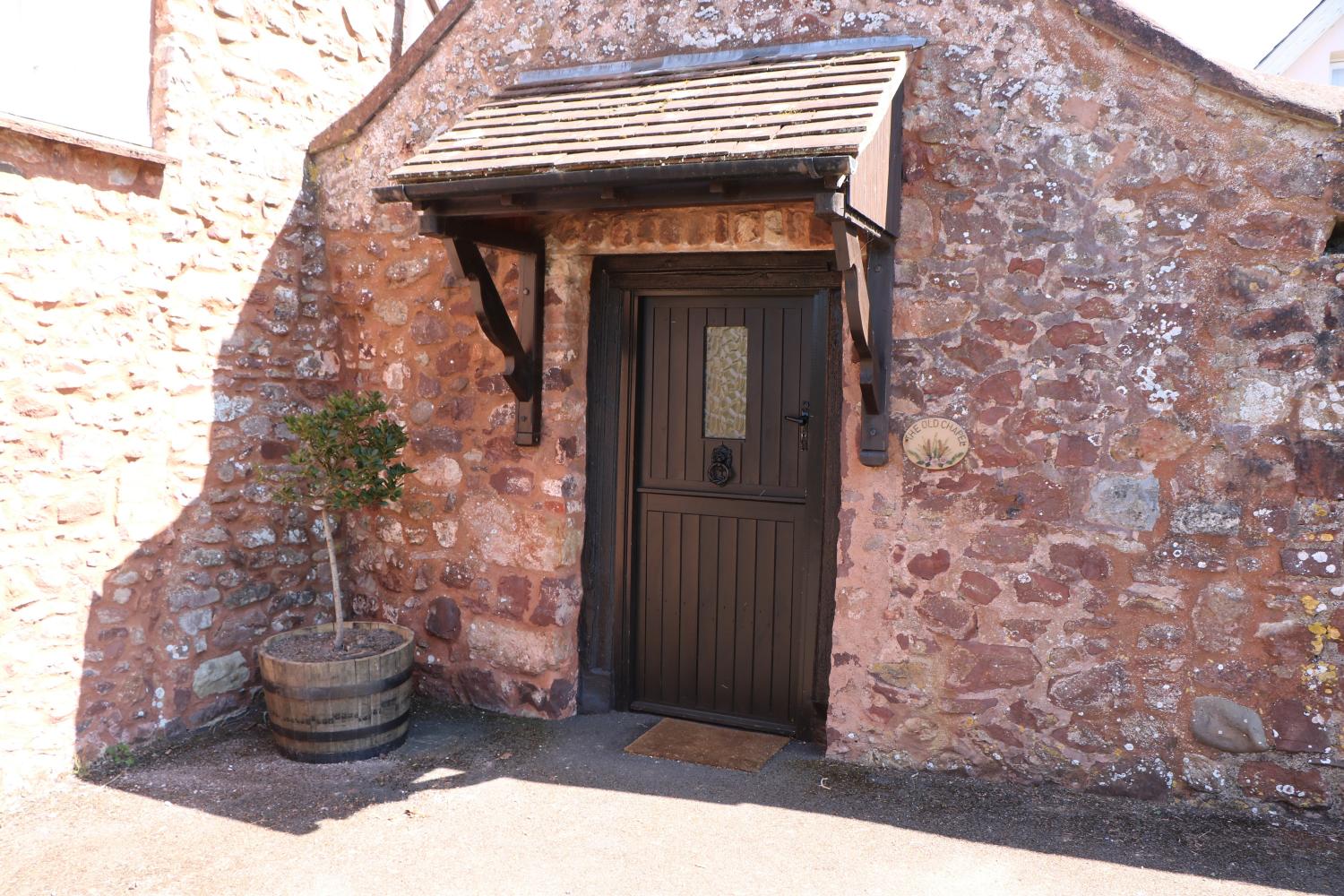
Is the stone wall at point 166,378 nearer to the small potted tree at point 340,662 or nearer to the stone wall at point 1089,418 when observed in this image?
the small potted tree at point 340,662

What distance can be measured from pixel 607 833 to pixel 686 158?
92.0 inches

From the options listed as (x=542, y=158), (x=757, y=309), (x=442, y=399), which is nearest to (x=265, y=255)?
(x=442, y=399)

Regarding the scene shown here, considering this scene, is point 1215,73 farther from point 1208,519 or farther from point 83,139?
point 83,139

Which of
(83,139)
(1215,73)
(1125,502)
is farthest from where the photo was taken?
(83,139)

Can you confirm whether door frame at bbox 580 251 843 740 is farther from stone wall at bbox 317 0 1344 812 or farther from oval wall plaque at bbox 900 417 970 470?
Answer: oval wall plaque at bbox 900 417 970 470

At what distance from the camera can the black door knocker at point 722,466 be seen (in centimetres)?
439

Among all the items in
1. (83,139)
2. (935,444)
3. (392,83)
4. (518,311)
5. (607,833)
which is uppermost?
(392,83)

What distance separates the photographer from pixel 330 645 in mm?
4383

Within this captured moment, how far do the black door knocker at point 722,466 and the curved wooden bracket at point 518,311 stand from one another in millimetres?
809

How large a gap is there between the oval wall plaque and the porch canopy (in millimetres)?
123

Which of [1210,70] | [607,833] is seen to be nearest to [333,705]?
[607,833]

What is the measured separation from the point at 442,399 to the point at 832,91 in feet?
7.47

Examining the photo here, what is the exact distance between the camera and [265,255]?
464cm

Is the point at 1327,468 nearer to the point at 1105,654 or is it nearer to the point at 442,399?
the point at 1105,654
